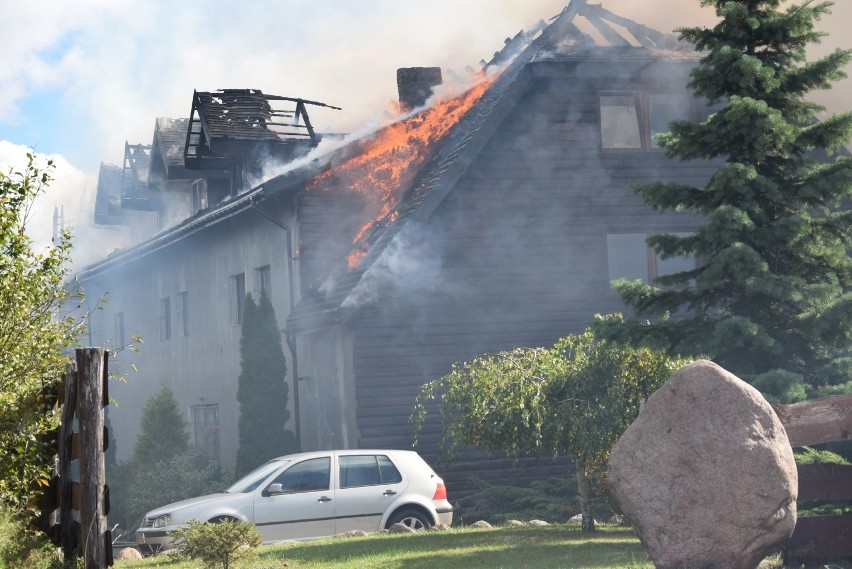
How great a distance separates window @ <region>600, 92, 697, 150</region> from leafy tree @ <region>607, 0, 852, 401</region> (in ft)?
32.1

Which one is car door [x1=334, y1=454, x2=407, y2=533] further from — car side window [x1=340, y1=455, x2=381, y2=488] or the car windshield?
the car windshield

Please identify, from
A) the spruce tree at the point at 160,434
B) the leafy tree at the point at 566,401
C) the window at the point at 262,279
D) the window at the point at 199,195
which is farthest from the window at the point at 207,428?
the leafy tree at the point at 566,401

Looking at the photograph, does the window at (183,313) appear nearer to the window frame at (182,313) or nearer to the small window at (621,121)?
the window frame at (182,313)

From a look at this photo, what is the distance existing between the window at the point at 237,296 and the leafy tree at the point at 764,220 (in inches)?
625

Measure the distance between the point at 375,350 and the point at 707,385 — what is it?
1198cm

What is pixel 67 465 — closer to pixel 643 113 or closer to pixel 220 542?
pixel 220 542

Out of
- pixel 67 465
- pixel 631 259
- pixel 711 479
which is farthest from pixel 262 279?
pixel 711 479

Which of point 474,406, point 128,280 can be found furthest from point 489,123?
point 128,280

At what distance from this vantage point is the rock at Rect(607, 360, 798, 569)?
10977 millimetres

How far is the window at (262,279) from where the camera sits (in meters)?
27.3

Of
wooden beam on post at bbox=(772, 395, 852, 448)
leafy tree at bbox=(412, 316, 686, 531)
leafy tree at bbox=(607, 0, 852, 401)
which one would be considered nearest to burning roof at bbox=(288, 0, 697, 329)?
leafy tree at bbox=(412, 316, 686, 531)

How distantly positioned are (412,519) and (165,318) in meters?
19.3

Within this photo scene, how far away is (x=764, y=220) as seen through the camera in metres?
14.4

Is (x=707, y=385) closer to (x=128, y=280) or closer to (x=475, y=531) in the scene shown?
(x=475, y=531)
